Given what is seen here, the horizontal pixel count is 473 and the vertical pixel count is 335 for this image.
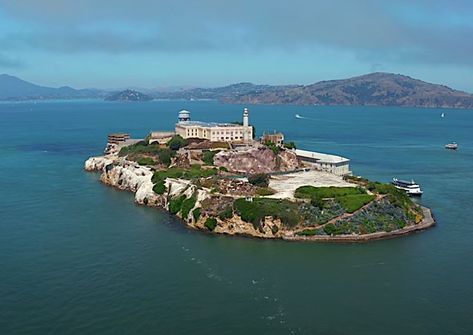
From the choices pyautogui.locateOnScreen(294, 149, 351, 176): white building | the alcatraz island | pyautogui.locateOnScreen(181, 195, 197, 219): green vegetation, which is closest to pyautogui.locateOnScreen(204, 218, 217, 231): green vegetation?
the alcatraz island

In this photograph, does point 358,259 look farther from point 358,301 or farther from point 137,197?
point 137,197

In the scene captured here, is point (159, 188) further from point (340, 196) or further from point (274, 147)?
point (274, 147)

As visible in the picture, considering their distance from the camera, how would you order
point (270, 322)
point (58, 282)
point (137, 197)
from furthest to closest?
1. point (137, 197)
2. point (58, 282)
3. point (270, 322)

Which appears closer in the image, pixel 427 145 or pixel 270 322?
pixel 270 322

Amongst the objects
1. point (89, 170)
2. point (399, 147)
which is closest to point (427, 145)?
point (399, 147)

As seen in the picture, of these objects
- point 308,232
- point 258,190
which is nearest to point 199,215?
point 258,190

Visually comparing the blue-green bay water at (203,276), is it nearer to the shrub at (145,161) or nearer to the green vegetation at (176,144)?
the shrub at (145,161)
